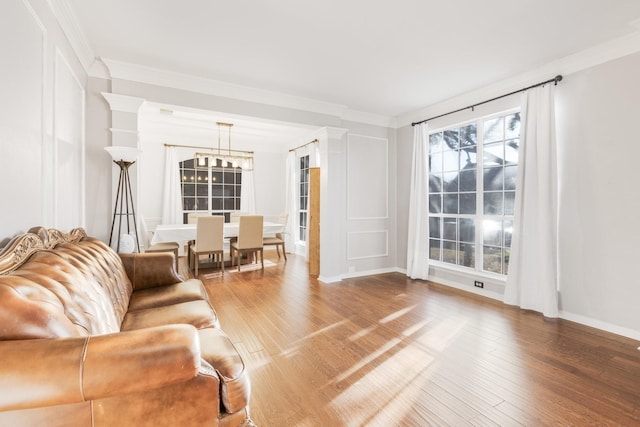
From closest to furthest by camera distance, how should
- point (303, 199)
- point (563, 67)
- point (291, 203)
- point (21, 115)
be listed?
point (21, 115) < point (563, 67) < point (303, 199) < point (291, 203)

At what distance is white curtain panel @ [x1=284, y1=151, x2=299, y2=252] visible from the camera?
742cm

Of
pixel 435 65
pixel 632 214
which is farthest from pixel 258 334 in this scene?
pixel 632 214

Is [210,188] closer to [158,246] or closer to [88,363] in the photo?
[158,246]

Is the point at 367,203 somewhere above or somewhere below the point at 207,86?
below

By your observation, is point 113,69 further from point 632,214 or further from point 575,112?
point 632,214

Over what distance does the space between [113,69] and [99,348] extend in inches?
130

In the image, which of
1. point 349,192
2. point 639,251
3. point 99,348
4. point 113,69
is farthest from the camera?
point 349,192

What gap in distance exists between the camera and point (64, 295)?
1.28m

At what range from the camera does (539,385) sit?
1.97 metres

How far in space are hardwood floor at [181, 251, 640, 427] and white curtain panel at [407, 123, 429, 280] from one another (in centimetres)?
94

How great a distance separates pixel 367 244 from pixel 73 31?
4.43 meters

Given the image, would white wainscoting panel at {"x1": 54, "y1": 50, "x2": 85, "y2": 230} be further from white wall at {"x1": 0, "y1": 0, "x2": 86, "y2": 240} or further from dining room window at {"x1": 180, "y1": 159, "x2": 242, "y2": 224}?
dining room window at {"x1": 180, "y1": 159, "x2": 242, "y2": 224}

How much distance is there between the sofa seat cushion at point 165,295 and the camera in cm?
219

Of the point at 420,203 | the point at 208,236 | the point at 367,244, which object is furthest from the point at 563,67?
the point at 208,236
